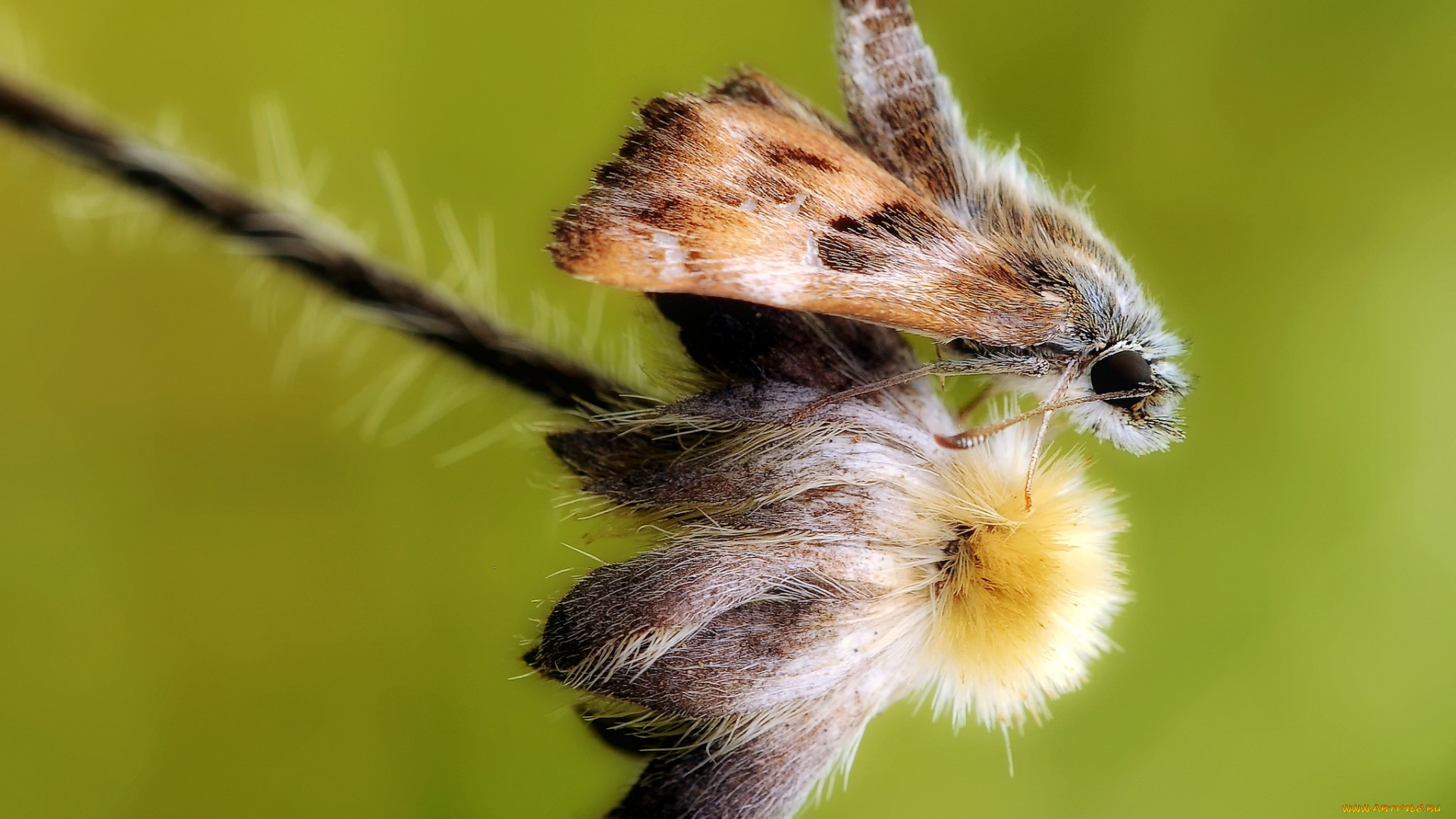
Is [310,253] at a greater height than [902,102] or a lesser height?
lesser

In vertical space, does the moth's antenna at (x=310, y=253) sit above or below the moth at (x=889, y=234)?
below

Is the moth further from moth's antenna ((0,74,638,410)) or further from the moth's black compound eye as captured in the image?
moth's antenna ((0,74,638,410))

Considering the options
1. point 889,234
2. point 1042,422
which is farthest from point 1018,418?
point 889,234

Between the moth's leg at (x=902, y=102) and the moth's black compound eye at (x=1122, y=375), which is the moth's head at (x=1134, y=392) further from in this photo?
the moth's leg at (x=902, y=102)

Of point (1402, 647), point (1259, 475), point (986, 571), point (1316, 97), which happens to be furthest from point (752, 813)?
point (1316, 97)

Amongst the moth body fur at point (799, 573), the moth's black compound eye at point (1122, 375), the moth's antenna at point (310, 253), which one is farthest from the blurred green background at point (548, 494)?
the moth's black compound eye at point (1122, 375)

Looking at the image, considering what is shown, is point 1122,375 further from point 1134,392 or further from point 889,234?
point 889,234

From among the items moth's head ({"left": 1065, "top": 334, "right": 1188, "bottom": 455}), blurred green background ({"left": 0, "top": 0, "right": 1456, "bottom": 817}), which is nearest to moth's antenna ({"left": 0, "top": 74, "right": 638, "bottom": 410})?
moth's head ({"left": 1065, "top": 334, "right": 1188, "bottom": 455})
